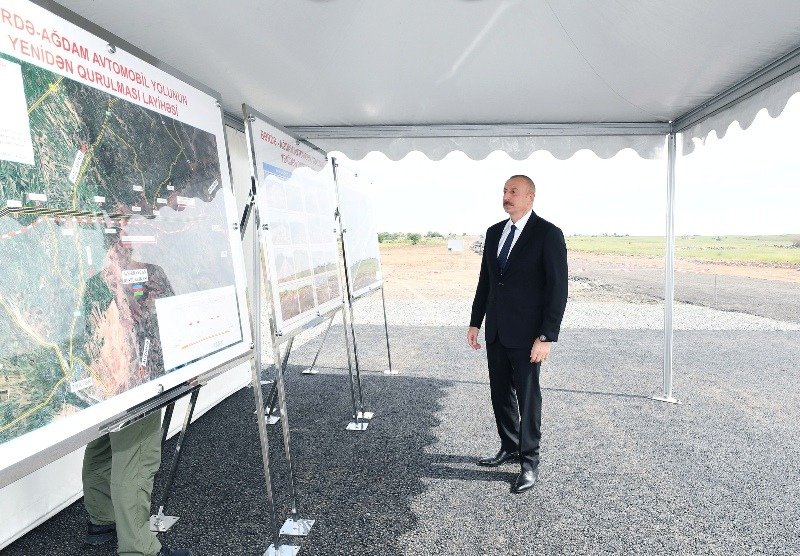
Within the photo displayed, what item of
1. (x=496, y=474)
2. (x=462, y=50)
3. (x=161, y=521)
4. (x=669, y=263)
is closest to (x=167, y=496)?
(x=161, y=521)

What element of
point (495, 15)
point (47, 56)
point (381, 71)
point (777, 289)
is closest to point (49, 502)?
point (47, 56)

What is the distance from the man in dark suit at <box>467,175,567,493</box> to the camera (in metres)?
2.87

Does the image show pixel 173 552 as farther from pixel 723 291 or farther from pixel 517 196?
pixel 723 291

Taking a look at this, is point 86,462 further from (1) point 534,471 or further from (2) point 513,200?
(2) point 513,200

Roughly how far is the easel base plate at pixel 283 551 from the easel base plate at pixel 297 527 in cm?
12

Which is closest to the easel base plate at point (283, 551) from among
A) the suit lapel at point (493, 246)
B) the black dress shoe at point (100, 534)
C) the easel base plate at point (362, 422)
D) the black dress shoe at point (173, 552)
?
the black dress shoe at point (173, 552)

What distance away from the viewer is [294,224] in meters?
3.00

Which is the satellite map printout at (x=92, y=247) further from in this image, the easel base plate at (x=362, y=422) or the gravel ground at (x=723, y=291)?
the gravel ground at (x=723, y=291)

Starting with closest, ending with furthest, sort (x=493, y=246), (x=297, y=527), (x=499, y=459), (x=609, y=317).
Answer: (x=297, y=527), (x=493, y=246), (x=499, y=459), (x=609, y=317)

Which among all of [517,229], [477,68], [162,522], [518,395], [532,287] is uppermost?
[477,68]

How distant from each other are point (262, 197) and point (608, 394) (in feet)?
13.8

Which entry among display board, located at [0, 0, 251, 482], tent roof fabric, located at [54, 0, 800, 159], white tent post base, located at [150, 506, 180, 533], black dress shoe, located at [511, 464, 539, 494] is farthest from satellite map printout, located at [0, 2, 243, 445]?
black dress shoe, located at [511, 464, 539, 494]

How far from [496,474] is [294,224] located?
7.02 feet

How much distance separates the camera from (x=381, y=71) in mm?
3318
